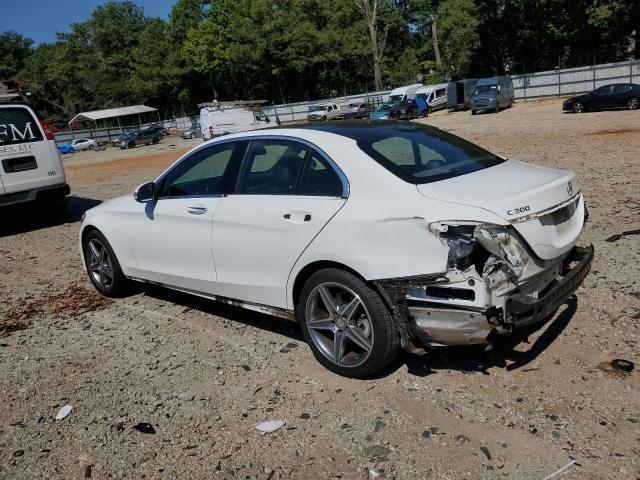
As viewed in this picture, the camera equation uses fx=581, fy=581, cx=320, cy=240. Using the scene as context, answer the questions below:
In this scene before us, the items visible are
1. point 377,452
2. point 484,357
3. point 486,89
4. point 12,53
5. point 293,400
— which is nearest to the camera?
point 377,452

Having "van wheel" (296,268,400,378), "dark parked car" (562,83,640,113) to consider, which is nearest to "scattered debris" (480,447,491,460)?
"van wheel" (296,268,400,378)

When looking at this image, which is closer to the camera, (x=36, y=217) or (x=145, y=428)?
(x=145, y=428)

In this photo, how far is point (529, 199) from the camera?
11.1ft

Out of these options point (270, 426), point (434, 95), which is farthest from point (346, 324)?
point (434, 95)

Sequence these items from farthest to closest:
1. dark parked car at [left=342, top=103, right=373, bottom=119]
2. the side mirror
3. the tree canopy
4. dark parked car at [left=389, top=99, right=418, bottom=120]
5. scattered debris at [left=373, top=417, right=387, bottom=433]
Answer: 1. the tree canopy
2. dark parked car at [left=342, top=103, right=373, bottom=119]
3. dark parked car at [left=389, top=99, right=418, bottom=120]
4. the side mirror
5. scattered debris at [left=373, top=417, right=387, bottom=433]

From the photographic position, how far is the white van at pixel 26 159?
932 cm

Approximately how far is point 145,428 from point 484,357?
88.3 inches

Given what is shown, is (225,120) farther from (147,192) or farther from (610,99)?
(147,192)

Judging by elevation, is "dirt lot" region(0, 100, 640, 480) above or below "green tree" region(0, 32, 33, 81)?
below

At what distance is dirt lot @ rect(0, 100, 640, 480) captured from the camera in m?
3.01

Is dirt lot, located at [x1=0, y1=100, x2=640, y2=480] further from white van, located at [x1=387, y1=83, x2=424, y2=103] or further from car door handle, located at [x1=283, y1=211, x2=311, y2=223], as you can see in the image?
white van, located at [x1=387, y1=83, x2=424, y2=103]

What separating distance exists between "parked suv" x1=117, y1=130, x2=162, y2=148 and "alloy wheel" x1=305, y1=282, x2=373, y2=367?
4447 cm

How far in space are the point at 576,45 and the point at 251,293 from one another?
54.7m

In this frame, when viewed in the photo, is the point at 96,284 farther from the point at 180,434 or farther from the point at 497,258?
the point at 497,258
